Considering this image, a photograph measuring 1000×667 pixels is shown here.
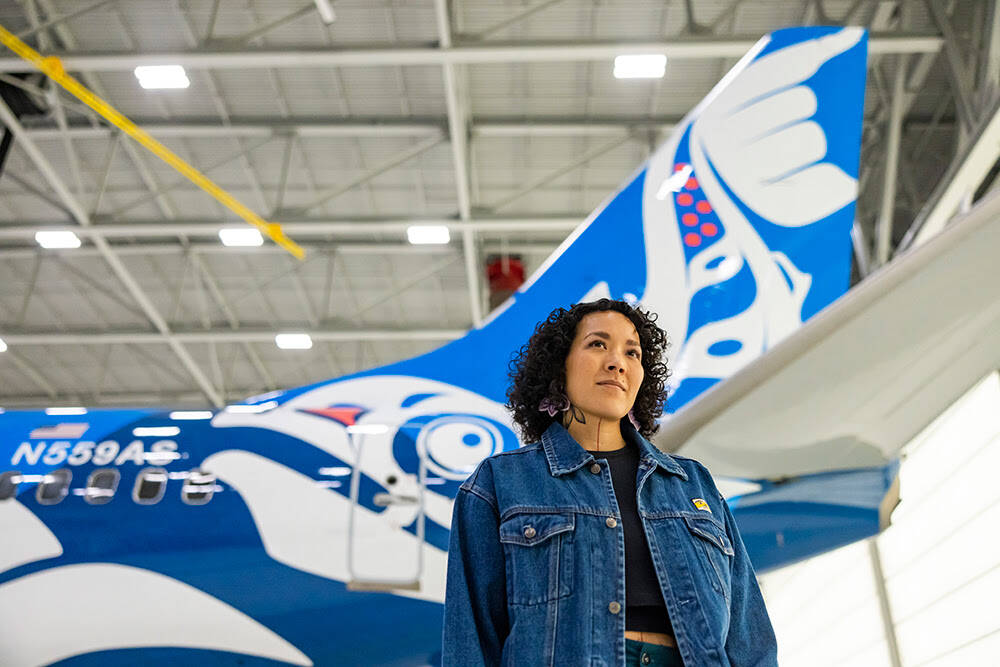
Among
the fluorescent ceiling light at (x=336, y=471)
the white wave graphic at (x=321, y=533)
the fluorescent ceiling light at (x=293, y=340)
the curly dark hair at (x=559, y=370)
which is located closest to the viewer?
the curly dark hair at (x=559, y=370)

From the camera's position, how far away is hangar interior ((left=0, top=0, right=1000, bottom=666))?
8039mm

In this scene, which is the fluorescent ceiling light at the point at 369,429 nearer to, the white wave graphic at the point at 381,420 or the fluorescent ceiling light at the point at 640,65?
the white wave graphic at the point at 381,420

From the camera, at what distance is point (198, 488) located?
14.4 ft

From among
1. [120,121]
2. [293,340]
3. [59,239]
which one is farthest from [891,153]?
[59,239]

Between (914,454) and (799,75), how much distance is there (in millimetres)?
4757

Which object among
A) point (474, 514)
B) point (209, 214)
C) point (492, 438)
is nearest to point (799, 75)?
point (492, 438)

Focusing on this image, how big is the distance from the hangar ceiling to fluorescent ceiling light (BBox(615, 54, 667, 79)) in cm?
19

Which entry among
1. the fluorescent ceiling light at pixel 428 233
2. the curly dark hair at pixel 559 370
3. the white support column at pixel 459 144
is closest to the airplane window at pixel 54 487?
the curly dark hair at pixel 559 370

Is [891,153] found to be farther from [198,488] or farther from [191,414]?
[198,488]

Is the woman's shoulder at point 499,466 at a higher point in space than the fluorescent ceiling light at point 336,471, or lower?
lower

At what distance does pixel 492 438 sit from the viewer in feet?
14.7

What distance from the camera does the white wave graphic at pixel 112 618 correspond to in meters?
4.10

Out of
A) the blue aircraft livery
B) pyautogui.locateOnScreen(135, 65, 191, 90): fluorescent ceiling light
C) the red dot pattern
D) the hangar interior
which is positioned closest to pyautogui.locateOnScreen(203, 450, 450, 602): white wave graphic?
the blue aircraft livery

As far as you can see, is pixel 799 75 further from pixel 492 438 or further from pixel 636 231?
pixel 492 438
